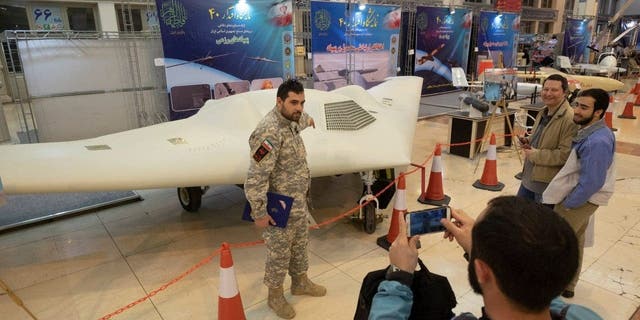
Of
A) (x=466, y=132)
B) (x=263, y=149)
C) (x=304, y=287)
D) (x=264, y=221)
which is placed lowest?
(x=304, y=287)

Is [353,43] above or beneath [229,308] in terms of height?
above

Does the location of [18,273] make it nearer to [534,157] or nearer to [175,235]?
[175,235]

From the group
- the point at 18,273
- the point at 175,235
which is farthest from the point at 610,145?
the point at 18,273

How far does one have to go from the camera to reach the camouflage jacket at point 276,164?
3.34 meters

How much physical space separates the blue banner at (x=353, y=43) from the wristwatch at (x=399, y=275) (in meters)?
11.1

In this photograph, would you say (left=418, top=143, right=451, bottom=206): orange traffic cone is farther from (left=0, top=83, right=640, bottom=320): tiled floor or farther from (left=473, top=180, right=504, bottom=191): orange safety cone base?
(left=473, top=180, right=504, bottom=191): orange safety cone base

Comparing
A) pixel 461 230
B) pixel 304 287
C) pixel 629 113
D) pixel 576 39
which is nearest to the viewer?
pixel 461 230

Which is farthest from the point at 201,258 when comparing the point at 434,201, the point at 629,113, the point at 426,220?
the point at 629,113

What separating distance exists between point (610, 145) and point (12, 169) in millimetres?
5588

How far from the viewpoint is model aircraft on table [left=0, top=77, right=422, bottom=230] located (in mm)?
4078

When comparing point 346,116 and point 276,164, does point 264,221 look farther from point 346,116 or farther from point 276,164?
point 346,116

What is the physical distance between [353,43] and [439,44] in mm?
6171

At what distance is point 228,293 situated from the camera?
3359 millimetres

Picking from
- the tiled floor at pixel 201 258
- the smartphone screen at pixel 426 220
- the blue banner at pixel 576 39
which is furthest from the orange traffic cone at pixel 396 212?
the blue banner at pixel 576 39
